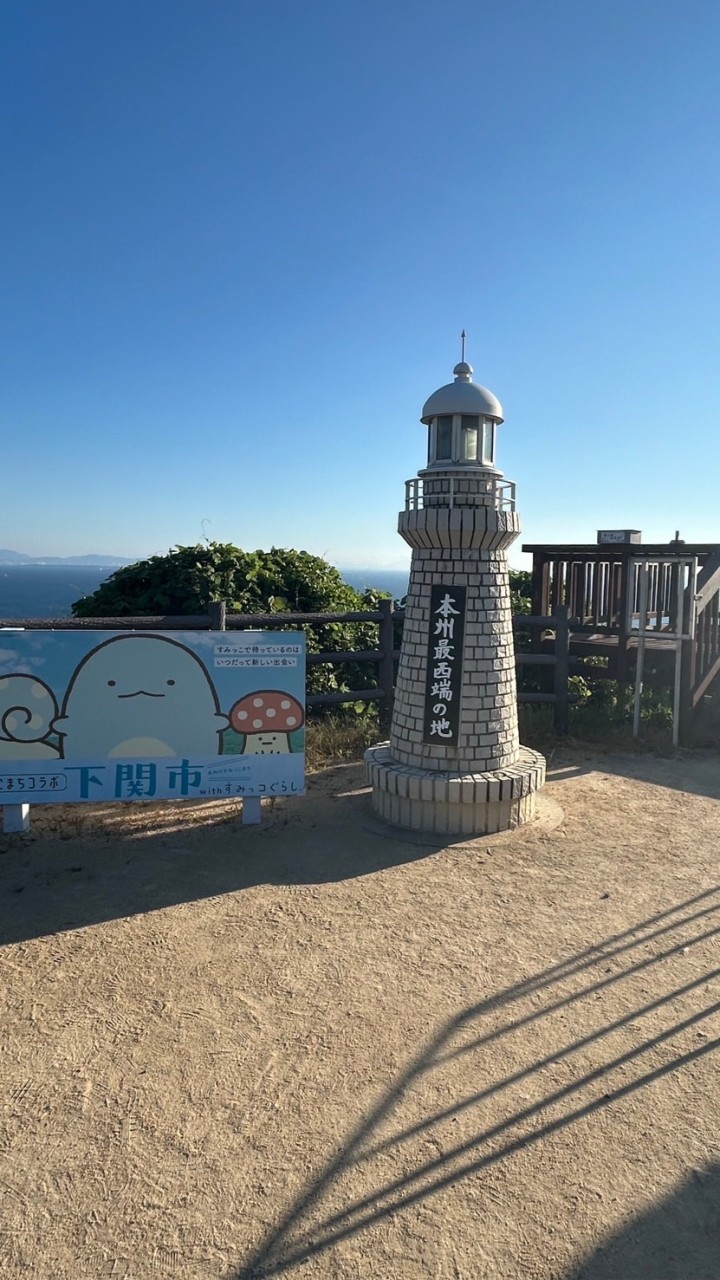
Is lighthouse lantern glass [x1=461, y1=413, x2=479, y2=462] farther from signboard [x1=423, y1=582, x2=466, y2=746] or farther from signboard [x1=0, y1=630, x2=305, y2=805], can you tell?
signboard [x1=0, y1=630, x2=305, y2=805]

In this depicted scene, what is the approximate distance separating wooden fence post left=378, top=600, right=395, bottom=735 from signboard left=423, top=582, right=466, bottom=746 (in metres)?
2.52

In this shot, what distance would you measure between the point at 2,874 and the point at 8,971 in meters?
1.31

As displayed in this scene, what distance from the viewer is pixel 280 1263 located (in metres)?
2.45

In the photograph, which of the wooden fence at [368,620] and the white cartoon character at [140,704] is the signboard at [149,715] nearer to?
the white cartoon character at [140,704]

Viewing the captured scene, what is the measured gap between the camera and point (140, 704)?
19.9 feet

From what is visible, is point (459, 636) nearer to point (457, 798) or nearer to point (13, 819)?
point (457, 798)

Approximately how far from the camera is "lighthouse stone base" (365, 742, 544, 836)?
604 centimetres

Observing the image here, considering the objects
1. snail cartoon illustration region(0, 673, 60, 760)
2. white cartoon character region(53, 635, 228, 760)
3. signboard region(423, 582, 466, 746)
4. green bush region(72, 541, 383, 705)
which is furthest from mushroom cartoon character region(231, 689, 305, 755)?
green bush region(72, 541, 383, 705)

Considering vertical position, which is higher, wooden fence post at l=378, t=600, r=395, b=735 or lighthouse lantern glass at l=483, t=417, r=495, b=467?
lighthouse lantern glass at l=483, t=417, r=495, b=467

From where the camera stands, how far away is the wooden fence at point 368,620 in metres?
7.45

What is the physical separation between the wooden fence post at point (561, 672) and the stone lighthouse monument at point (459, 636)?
2.99 m

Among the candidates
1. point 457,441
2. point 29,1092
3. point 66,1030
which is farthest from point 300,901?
point 457,441

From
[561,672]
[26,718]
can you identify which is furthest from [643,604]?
[26,718]

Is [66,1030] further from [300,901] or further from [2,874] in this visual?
[2,874]
